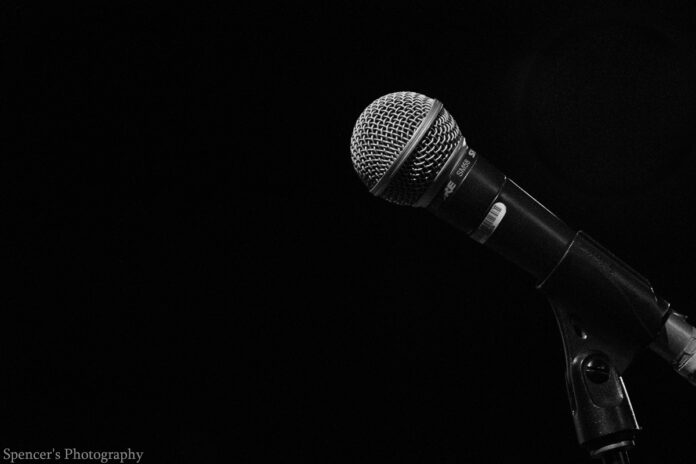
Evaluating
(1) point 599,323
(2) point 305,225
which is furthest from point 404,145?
(2) point 305,225

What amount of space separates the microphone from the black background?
1.03m

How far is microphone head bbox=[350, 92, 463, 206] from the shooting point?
743 millimetres

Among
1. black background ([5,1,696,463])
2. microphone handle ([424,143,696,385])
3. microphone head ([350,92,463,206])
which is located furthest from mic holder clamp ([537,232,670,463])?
black background ([5,1,696,463])

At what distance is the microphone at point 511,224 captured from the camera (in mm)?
754

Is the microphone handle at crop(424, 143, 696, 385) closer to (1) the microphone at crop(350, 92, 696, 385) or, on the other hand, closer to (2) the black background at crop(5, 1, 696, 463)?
(1) the microphone at crop(350, 92, 696, 385)

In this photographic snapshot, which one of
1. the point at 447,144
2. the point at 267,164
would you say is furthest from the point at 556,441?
the point at 447,144

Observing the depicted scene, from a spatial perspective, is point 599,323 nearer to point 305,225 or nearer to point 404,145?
point 404,145

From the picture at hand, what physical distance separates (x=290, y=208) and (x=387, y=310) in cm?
41

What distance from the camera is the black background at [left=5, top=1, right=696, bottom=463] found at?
1.71m

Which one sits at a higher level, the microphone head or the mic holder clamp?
the microphone head

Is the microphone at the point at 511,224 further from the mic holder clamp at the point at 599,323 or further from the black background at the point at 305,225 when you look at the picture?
the black background at the point at 305,225

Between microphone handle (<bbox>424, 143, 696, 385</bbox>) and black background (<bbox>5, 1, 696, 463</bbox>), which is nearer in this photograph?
microphone handle (<bbox>424, 143, 696, 385</bbox>)

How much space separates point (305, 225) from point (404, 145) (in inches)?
42.5

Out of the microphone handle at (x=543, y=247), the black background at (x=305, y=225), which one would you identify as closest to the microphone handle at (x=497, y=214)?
the microphone handle at (x=543, y=247)
